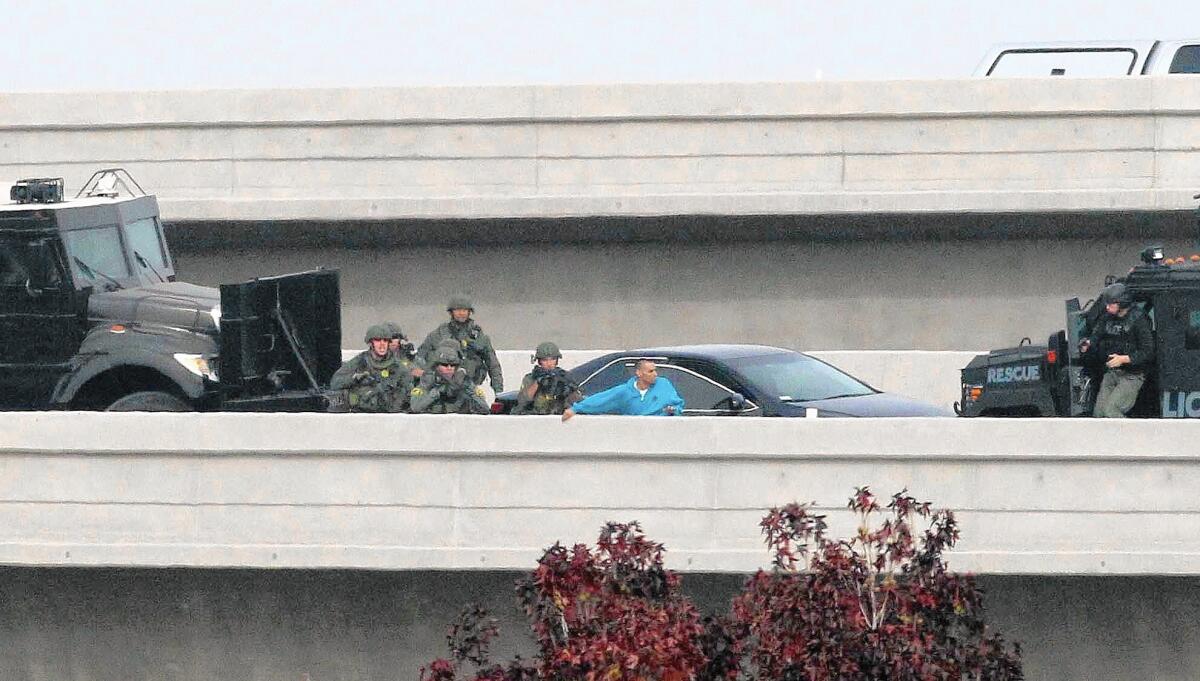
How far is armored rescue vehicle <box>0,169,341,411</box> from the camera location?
14.3m

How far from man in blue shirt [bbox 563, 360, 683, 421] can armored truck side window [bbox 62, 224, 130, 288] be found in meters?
4.28

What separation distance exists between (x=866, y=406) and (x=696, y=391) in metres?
1.32

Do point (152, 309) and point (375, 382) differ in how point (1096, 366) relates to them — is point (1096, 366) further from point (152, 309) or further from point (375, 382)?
point (152, 309)

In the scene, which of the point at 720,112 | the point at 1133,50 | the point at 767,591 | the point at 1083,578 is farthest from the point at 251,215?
the point at 767,591

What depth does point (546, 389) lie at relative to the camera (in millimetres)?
13352

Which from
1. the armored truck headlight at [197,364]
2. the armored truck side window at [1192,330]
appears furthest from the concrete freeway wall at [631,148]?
the armored truck side window at [1192,330]

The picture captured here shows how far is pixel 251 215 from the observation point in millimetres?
19656

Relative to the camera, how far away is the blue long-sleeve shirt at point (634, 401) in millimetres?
13062

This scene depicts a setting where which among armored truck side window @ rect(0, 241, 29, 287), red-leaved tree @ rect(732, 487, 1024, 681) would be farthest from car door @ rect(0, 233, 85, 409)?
red-leaved tree @ rect(732, 487, 1024, 681)

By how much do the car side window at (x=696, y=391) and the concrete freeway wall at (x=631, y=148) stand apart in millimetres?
4886

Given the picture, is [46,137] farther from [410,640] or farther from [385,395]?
[410,640]

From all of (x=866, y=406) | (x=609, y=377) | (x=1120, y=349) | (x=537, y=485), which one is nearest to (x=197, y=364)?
(x=609, y=377)

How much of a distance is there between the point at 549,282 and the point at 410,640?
8933 mm

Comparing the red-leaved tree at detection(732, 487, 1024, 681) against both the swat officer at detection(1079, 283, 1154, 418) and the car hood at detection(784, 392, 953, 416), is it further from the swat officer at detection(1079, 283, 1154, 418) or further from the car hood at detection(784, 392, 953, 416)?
the car hood at detection(784, 392, 953, 416)
